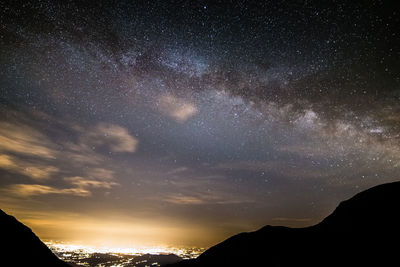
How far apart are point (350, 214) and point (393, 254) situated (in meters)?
11.9

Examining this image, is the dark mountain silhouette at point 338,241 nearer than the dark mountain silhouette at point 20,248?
Yes

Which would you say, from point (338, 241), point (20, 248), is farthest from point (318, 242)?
point (20, 248)

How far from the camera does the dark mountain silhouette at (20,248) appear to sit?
110ft

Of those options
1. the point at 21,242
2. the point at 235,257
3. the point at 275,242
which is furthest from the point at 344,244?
the point at 21,242

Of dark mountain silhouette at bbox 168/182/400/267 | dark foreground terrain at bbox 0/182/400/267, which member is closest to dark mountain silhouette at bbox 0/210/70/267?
dark foreground terrain at bbox 0/182/400/267

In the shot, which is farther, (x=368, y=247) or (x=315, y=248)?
(x=315, y=248)

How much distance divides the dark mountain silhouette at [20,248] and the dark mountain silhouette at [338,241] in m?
23.1

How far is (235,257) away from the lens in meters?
39.7

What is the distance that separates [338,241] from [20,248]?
152 ft

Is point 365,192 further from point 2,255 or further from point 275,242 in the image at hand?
point 2,255

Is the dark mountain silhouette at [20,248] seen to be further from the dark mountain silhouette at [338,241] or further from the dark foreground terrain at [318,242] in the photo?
the dark mountain silhouette at [338,241]

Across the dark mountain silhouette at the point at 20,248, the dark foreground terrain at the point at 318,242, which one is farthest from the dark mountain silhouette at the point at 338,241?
the dark mountain silhouette at the point at 20,248

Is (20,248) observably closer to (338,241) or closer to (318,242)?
(318,242)

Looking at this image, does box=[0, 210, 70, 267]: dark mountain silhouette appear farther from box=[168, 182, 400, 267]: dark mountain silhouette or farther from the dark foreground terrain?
box=[168, 182, 400, 267]: dark mountain silhouette
